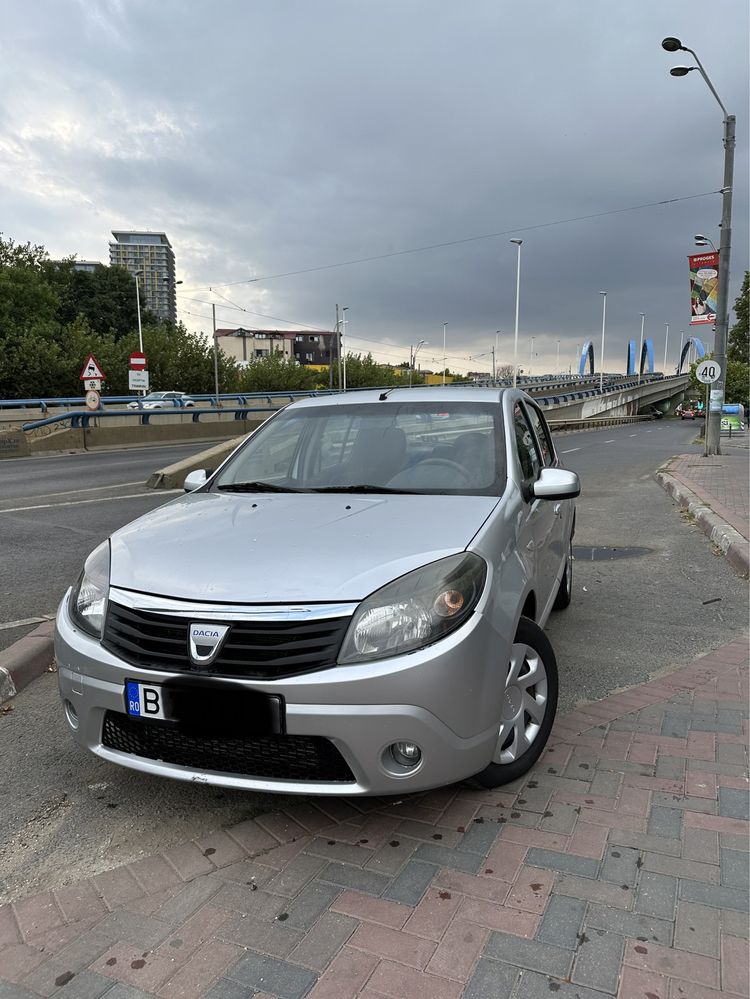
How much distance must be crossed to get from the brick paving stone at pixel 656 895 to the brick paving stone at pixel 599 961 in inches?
7.0

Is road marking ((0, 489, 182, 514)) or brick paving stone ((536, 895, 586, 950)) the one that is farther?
road marking ((0, 489, 182, 514))

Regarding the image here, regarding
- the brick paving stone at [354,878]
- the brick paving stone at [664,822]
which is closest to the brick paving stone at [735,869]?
the brick paving stone at [664,822]

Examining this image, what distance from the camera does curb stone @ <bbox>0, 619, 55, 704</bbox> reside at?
13.3 ft

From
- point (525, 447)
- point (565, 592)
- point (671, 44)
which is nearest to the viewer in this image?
point (525, 447)

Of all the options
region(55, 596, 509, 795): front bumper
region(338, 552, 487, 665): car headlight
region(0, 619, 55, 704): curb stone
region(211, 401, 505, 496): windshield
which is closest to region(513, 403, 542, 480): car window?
region(211, 401, 505, 496): windshield

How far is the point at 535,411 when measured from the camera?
520 centimetres

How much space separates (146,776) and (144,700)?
0.86m

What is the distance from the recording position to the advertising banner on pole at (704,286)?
20500 mm

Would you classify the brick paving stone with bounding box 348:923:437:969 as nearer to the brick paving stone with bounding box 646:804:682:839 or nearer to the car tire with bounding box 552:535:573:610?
the brick paving stone with bounding box 646:804:682:839

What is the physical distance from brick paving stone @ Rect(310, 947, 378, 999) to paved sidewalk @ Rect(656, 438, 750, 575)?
19.7ft

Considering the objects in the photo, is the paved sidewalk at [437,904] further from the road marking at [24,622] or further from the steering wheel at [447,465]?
the road marking at [24,622]

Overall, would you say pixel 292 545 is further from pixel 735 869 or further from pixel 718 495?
pixel 718 495

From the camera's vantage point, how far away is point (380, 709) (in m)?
2.36

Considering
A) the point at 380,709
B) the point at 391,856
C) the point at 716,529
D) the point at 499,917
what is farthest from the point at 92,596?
the point at 716,529
